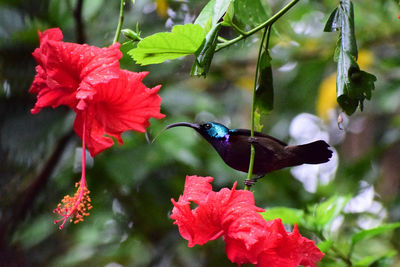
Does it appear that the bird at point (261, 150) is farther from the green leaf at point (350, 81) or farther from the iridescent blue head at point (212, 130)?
the green leaf at point (350, 81)

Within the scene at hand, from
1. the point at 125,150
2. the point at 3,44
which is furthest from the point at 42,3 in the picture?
the point at 125,150

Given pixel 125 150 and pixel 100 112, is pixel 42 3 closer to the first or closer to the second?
pixel 125 150

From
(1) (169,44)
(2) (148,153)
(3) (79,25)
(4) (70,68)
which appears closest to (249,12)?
(1) (169,44)

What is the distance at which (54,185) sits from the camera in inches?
94.7

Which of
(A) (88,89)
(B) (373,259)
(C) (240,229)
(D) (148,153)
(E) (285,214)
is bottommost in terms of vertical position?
(D) (148,153)

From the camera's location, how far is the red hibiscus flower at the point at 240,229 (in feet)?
2.85

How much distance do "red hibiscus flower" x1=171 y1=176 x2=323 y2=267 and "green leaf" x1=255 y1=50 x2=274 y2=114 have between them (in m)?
0.19

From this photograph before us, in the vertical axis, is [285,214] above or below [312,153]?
below

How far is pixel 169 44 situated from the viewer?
947 millimetres

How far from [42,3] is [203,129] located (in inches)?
68.9

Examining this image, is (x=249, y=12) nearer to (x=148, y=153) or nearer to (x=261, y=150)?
(x=261, y=150)

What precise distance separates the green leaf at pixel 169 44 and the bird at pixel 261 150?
134 mm

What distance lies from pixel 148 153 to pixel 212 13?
4.85 feet

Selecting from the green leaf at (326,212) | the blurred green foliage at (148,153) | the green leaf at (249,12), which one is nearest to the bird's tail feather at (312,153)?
the green leaf at (249,12)
